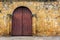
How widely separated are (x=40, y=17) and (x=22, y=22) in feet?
4.83

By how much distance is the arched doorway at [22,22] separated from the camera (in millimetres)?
14383

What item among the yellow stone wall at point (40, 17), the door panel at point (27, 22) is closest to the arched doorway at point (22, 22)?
the door panel at point (27, 22)

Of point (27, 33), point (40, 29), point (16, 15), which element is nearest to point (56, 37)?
point (40, 29)

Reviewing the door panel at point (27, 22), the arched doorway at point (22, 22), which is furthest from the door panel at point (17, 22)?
the door panel at point (27, 22)

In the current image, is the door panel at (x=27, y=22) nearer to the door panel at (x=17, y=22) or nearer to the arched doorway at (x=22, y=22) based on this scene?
the arched doorway at (x=22, y=22)

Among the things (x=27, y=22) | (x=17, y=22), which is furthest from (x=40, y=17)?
(x=17, y=22)

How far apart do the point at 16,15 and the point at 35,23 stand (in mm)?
1662

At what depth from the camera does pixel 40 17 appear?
1418cm

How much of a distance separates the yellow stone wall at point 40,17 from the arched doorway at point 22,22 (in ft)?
1.20

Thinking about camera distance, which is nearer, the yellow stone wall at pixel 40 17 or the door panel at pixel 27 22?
the yellow stone wall at pixel 40 17

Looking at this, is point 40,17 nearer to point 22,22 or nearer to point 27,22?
point 27,22

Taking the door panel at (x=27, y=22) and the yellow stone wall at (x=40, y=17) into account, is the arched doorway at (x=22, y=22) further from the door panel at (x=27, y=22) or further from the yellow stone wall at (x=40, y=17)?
the yellow stone wall at (x=40, y=17)

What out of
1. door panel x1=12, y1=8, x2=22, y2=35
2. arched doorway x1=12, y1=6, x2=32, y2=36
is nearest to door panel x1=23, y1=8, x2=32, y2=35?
arched doorway x1=12, y1=6, x2=32, y2=36

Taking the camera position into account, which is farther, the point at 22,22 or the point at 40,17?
the point at 22,22
